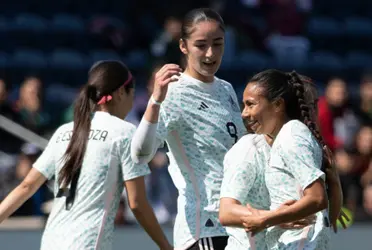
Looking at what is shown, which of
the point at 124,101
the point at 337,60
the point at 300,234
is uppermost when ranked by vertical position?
the point at 337,60

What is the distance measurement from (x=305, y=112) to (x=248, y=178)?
0.34 meters

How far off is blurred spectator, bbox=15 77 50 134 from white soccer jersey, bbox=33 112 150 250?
208 inches

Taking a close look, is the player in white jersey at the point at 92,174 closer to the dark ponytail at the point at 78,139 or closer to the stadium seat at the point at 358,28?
the dark ponytail at the point at 78,139

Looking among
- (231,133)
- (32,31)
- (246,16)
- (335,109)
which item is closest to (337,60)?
(246,16)

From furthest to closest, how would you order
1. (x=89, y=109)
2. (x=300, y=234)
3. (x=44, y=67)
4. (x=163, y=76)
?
1. (x=44, y=67)
2. (x=89, y=109)
3. (x=163, y=76)
4. (x=300, y=234)

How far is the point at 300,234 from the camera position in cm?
379

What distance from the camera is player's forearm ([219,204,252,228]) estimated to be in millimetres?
3707

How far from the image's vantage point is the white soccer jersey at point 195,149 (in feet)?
14.9

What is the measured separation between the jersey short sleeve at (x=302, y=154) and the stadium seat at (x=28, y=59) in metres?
9.28

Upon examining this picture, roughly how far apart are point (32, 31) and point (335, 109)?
4.76 m

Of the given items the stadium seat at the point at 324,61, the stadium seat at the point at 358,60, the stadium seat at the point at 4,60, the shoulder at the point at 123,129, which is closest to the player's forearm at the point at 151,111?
the shoulder at the point at 123,129

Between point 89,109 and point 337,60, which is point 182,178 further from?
point 337,60

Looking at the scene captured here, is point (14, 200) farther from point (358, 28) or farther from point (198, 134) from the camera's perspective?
point (358, 28)

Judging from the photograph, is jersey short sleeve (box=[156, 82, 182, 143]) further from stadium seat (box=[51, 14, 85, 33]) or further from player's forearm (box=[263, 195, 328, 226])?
stadium seat (box=[51, 14, 85, 33])
